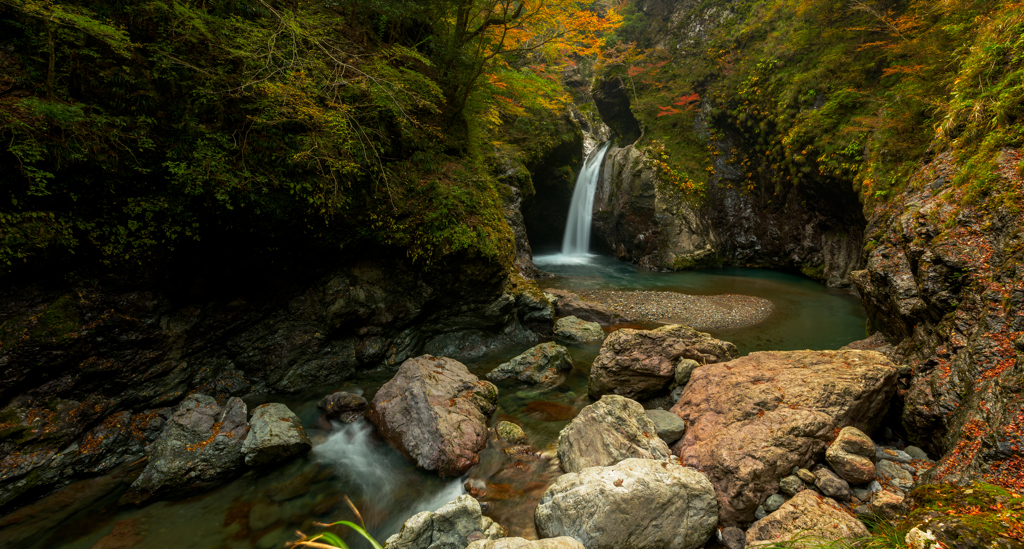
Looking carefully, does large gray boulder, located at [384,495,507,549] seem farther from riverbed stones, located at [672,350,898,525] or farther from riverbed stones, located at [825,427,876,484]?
riverbed stones, located at [825,427,876,484]

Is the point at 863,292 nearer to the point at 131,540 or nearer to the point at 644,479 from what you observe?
the point at 644,479

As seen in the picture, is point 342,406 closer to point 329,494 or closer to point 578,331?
point 329,494

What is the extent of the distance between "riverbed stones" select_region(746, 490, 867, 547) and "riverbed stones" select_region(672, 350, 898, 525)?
0.33 metres

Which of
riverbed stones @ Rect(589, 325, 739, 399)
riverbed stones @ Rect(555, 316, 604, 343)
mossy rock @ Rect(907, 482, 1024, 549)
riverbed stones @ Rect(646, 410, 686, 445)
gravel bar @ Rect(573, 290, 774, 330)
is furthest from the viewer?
gravel bar @ Rect(573, 290, 774, 330)

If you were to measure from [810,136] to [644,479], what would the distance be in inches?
606

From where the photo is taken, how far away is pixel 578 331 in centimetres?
952

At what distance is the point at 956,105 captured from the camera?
5770mm

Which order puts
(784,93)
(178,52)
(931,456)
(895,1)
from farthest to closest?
1. (784,93)
2. (895,1)
3. (178,52)
4. (931,456)

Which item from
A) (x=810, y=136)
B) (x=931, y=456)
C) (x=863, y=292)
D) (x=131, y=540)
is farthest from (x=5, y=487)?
(x=810, y=136)

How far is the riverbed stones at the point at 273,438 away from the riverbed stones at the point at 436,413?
101 centimetres

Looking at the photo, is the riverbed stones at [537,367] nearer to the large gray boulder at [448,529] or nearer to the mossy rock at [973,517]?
the large gray boulder at [448,529]

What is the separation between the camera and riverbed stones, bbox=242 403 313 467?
4.88 m

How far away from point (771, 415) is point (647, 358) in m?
2.17

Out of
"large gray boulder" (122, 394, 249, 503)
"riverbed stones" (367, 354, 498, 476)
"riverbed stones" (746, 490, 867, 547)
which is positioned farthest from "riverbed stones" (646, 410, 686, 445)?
"large gray boulder" (122, 394, 249, 503)
